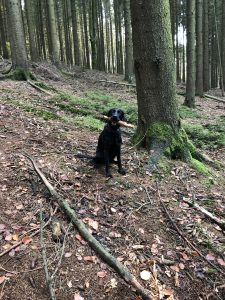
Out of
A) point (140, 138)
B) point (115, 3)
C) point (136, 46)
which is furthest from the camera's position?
point (115, 3)

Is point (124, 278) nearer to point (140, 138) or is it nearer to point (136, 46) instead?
point (140, 138)

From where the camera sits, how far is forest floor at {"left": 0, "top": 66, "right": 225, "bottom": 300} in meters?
3.12

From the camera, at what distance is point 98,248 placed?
11.2 feet

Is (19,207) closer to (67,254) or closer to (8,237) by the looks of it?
(8,237)

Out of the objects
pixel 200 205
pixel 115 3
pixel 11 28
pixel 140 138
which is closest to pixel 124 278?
pixel 200 205

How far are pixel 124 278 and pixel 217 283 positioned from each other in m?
1.07

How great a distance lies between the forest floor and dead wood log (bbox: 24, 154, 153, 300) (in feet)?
0.21

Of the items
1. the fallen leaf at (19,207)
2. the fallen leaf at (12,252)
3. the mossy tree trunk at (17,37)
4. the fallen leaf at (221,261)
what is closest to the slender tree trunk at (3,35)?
the mossy tree trunk at (17,37)

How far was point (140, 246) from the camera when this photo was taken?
3.66 meters

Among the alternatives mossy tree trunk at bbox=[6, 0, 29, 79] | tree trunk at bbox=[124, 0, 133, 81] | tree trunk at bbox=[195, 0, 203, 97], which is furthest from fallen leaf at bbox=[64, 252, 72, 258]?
tree trunk at bbox=[124, 0, 133, 81]

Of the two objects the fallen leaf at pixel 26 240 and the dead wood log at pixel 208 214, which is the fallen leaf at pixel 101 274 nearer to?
the fallen leaf at pixel 26 240

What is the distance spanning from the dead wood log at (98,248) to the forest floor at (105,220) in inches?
2.5

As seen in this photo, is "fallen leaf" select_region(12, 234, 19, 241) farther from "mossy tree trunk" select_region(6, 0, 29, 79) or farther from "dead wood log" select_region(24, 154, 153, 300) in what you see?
"mossy tree trunk" select_region(6, 0, 29, 79)

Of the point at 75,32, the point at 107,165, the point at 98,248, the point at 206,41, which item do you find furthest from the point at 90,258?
the point at 75,32
